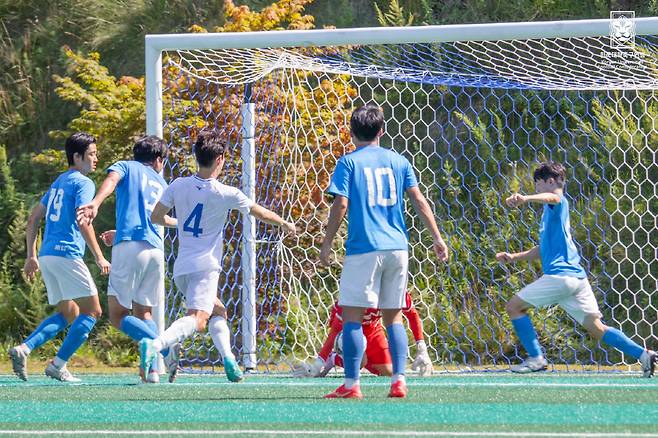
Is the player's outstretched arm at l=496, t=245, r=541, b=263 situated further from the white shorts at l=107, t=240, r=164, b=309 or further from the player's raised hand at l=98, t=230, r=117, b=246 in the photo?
the player's raised hand at l=98, t=230, r=117, b=246

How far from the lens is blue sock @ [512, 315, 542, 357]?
9.17 metres

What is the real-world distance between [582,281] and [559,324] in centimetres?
270

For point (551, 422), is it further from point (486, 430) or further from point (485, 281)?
point (485, 281)

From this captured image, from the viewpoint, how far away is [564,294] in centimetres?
906

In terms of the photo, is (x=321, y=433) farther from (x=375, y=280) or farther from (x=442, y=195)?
(x=442, y=195)

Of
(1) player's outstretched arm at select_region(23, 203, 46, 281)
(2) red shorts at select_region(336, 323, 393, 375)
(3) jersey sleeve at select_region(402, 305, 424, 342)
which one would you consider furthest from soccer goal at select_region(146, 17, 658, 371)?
(1) player's outstretched arm at select_region(23, 203, 46, 281)

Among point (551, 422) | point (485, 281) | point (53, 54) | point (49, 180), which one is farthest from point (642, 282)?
point (53, 54)

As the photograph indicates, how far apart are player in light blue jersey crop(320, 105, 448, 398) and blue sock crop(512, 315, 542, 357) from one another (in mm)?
2119

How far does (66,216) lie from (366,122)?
2629 mm

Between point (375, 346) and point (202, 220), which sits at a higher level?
point (202, 220)

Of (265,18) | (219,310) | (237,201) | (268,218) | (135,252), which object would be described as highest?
(265,18)

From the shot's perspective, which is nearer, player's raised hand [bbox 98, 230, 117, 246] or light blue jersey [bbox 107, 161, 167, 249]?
light blue jersey [bbox 107, 161, 167, 249]

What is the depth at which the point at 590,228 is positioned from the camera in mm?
11891

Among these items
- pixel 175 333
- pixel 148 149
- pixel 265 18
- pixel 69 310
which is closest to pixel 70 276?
pixel 69 310
